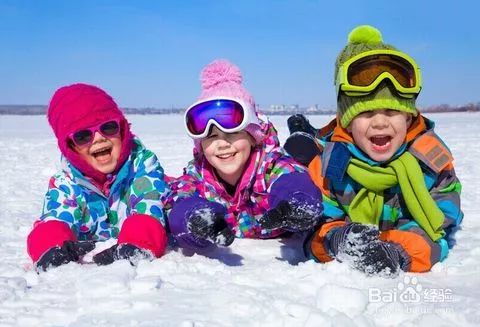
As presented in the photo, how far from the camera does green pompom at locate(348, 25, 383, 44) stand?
9.66 ft

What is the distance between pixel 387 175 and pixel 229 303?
1.25 m

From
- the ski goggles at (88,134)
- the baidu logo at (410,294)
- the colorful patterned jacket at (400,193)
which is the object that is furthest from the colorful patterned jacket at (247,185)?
the baidu logo at (410,294)

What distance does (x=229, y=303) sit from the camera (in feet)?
6.15

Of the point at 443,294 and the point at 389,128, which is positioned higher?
the point at 389,128

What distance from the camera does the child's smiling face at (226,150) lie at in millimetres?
2916

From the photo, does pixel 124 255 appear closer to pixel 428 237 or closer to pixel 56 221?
pixel 56 221

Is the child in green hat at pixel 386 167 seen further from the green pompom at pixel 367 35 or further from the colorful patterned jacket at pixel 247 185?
the colorful patterned jacket at pixel 247 185

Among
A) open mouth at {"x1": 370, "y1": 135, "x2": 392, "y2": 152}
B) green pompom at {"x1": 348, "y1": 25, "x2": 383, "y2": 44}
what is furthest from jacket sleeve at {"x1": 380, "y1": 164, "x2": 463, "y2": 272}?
green pompom at {"x1": 348, "y1": 25, "x2": 383, "y2": 44}

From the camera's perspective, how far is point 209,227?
2.36 m

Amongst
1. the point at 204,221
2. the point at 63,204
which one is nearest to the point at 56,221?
the point at 63,204

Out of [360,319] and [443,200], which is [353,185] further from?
[360,319]

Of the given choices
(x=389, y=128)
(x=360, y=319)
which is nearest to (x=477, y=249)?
(x=389, y=128)

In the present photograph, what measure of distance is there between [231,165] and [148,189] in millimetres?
563

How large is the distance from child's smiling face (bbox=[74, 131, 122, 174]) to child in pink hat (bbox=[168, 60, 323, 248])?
420 mm
